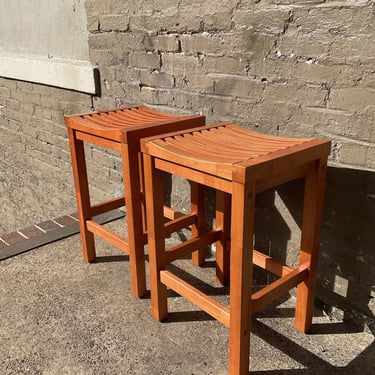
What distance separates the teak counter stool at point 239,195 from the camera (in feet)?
4.75

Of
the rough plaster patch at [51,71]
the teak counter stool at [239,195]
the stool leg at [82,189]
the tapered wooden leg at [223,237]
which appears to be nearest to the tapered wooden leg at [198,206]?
the tapered wooden leg at [223,237]

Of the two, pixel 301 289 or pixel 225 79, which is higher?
pixel 225 79

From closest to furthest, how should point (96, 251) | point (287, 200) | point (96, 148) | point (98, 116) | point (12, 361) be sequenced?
point (12, 361)
point (287, 200)
point (98, 116)
point (96, 251)
point (96, 148)

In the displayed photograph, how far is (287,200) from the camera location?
6.72 ft

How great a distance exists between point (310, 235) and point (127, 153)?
87cm

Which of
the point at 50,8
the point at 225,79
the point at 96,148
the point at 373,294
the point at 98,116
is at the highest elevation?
the point at 50,8

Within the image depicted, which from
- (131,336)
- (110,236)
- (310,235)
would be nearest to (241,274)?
(310,235)

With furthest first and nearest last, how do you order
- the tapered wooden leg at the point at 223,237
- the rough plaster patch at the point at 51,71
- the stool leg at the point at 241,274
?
1. the rough plaster patch at the point at 51,71
2. the tapered wooden leg at the point at 223,237
3. the stool leg at the point at 241,274

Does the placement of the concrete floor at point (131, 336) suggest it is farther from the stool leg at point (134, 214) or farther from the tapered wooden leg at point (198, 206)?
the tapered wooden leg at point (198, 206)

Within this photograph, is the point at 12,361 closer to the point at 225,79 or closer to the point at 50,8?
the point at 225,79

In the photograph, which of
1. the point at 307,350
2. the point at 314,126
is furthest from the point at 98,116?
the point at 307,350

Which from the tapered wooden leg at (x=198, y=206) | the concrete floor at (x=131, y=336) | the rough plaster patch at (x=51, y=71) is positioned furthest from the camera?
the rough plaster patch at (x=51, y=71)

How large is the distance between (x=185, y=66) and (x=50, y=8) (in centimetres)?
158

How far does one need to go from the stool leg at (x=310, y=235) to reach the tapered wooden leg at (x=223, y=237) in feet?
1.53
